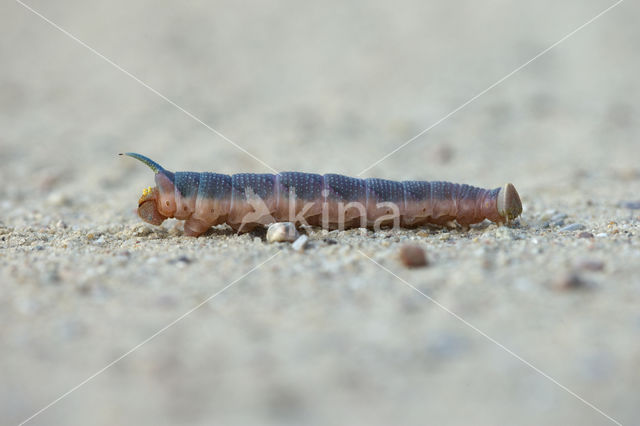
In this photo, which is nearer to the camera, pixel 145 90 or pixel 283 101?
pixel 283 101

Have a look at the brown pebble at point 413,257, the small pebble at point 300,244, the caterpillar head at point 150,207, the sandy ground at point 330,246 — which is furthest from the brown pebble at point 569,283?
the caterpillar head at point 150,207

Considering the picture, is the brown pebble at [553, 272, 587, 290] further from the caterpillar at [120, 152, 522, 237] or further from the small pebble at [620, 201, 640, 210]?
the small pebble at [620, 201, 640, 210]

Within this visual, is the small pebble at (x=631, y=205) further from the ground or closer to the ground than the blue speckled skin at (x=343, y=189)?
closer to the ground

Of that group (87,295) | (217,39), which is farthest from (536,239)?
(217,39)

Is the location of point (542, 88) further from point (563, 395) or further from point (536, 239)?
point (563, 395)

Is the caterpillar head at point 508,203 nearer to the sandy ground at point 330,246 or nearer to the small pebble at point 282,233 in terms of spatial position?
the sandy ground at point 330,246

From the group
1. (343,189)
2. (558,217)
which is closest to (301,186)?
(343,189)

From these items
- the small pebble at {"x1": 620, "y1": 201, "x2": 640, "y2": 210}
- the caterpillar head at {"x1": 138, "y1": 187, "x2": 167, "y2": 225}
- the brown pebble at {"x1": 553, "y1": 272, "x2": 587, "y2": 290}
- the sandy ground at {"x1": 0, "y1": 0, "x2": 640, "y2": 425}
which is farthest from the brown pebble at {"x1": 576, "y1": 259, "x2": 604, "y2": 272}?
the caterpillar head at {"x1": 138, "y1": 187, "x2": 167, "y2": 225}

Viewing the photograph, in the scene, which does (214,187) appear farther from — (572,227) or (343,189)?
(572,227)
